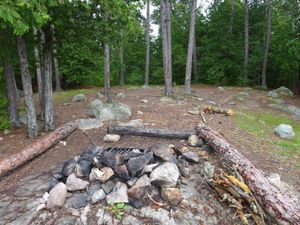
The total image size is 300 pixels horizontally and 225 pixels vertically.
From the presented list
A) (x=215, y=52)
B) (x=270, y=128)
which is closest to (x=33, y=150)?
(x=270, y=128)

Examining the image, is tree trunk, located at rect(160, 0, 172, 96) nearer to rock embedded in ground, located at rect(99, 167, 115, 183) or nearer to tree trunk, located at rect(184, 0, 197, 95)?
tree trunk, located at rect(184, 0, 197, 95)

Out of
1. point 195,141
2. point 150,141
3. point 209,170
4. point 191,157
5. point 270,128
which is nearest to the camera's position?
point 209,170

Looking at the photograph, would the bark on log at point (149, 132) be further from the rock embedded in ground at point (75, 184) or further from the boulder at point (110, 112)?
the rock embedded in ground at point (75, 184)

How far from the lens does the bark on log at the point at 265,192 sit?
307cm

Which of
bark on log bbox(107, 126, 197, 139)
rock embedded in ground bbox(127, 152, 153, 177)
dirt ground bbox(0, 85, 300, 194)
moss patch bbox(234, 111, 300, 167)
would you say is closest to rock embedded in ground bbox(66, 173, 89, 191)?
rock embedded in ground bbox(127, 152, 153, 177)

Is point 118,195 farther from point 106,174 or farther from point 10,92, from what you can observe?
point 10,92

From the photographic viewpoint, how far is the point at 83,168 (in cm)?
413

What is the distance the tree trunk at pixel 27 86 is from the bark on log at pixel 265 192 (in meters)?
4.42

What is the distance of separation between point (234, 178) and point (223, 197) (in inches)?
13.4

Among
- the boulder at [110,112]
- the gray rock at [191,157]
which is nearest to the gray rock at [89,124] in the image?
the boulder at [110,112]

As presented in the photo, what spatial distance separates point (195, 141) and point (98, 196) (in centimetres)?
268

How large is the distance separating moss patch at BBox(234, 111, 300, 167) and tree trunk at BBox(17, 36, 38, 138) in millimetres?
5644

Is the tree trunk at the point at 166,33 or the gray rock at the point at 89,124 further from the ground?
the tree trunk at the point at 166,33

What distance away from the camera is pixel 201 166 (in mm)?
4656
